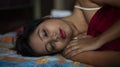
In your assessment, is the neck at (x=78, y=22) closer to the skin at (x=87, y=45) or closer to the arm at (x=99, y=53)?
the skin at (x=87, y=45)

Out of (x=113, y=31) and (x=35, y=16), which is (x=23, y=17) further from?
(x=113, y=31)

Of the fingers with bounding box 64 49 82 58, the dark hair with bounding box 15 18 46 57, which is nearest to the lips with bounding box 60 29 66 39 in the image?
the fingers with bounding box 64 49 82 58

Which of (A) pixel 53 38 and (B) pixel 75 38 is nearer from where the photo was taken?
(A) pixel 53 38

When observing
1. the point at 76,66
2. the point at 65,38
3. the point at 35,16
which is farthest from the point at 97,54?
the point at 35,16

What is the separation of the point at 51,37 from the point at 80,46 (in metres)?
0.22

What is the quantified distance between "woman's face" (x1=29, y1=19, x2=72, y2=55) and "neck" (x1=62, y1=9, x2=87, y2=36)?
13 centimetres

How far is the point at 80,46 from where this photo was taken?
69.8 inches

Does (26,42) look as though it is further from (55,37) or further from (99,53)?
(99,53)

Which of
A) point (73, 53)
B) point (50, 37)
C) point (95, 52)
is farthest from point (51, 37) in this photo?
point (95, 52)

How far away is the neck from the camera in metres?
2.07

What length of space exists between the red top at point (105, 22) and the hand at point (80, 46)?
0.06 meters

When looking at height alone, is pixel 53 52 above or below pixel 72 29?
below

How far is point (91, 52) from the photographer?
5.63 ft

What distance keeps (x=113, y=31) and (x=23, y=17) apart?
7.20 feet
